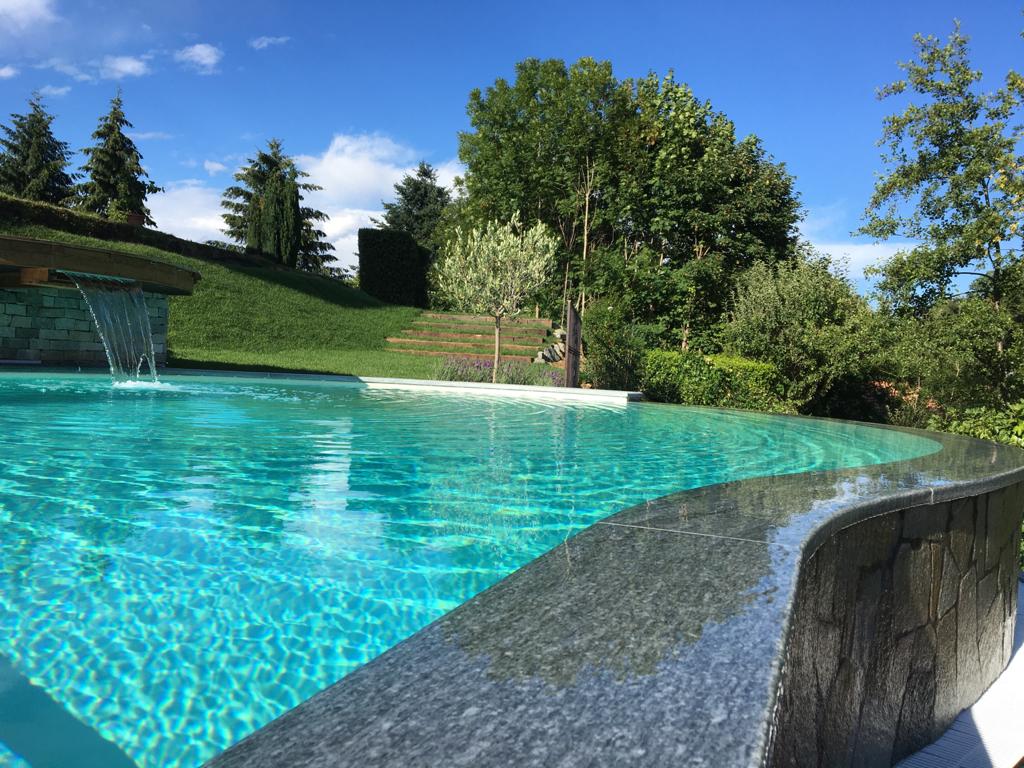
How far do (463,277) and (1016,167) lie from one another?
12611mm

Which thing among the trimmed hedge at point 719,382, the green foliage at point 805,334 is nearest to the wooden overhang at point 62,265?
the trimmed hedge at point 719,382

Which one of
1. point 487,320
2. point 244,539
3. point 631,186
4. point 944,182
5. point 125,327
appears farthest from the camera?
point 487,320

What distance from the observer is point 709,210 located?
2305 centimetres

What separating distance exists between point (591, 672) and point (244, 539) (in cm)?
266

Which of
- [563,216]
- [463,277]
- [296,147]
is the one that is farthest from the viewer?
[296,147]

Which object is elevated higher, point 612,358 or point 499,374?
point 612,358

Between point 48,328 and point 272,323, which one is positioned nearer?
point 48,328

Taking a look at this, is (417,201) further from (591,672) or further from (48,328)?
(591,672)

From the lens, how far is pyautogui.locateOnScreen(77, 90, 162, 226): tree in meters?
38.7

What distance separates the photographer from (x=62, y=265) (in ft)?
39.5

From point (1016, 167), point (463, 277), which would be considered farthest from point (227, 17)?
point (1016, 167)

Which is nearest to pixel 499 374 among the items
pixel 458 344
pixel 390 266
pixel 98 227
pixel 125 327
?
pixel 458 344

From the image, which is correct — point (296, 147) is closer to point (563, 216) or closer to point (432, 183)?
point (432, 183)

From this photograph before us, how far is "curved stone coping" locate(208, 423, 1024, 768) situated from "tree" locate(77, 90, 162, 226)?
4346 cm
